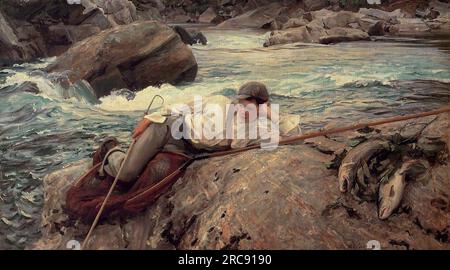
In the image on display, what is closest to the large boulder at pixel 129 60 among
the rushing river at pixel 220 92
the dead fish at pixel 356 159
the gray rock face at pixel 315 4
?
the rushing river at pixel 220 92

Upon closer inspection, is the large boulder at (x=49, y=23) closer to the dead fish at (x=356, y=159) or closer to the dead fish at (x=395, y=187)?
the dead fish at (x=356, y=159)

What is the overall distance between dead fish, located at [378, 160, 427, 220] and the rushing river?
664 mm

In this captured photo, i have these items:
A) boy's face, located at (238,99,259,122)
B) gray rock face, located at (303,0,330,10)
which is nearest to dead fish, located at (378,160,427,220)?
boy's face, located at (238,99,259,122)

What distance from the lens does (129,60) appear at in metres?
Answer: 6.29

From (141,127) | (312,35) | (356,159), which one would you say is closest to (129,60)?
(141,127)

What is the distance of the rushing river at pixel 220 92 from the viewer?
19.3 feet

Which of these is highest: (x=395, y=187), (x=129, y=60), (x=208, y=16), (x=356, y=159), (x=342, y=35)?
(x=208, y=16)

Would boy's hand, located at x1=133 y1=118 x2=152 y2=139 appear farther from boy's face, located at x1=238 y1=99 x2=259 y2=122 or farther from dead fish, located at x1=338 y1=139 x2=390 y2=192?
dead fish, located at x1=338 y1=139 x2=390 y2=192

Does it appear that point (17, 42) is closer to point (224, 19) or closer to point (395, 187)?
point (224, 19)

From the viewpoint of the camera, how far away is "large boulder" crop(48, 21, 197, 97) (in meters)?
6.23

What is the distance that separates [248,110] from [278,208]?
1102 mm

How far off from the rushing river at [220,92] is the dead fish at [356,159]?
0.39 metres
